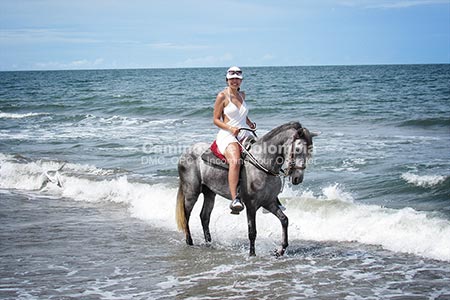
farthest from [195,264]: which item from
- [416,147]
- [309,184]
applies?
[416,147]

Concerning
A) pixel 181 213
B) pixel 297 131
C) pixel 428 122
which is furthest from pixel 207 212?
pixel 428 122

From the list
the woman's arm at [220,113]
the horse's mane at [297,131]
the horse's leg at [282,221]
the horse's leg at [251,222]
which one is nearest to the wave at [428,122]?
the horse's leg at [282,221]

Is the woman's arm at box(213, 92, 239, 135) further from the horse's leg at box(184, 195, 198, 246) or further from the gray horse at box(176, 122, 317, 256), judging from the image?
the horse's leg at box(184, 195, 198, 246)

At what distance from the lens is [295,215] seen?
453 inches

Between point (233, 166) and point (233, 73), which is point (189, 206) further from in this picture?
A: point (233, 73)

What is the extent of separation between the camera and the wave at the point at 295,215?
31.8 ft

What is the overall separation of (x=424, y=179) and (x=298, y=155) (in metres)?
6.49

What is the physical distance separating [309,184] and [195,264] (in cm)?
619

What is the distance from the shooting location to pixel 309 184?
47.2 ft

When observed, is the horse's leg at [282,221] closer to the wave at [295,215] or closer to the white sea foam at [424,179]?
the wave at [295,215]

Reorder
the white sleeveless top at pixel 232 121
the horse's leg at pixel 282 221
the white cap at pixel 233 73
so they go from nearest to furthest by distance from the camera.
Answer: the white cap at pixel 233 73 → the white sleeveless top at pixel 232 121 → the horse's leg at pixel 282 221

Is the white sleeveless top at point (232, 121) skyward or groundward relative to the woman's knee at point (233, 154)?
skyward

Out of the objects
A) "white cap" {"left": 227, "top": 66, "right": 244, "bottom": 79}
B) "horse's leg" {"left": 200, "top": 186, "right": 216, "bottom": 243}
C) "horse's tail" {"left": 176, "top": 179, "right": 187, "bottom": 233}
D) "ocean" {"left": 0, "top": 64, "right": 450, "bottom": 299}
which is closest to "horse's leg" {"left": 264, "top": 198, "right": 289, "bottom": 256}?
"ocean" {"left": 0, "top": 64, "right": 450, "bottom": 299}

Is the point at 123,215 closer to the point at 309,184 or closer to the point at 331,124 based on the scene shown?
the point at 309,184
